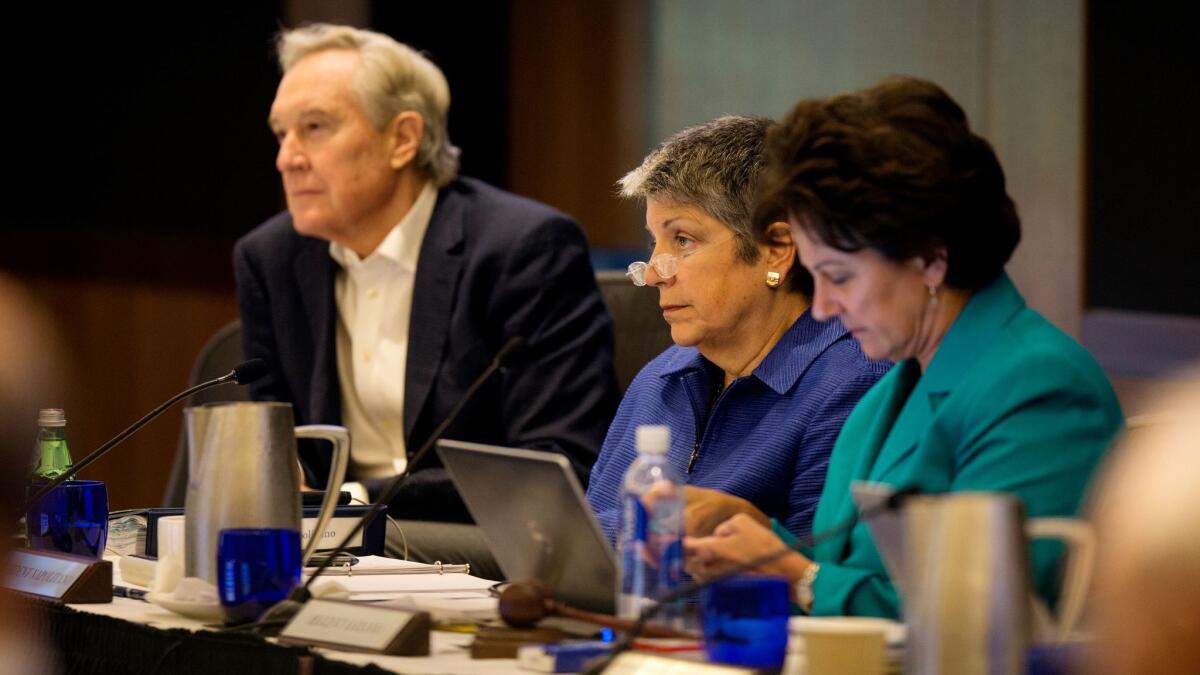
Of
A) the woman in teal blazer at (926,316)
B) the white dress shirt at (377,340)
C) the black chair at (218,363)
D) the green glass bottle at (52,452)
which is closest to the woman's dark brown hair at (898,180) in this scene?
the woman in teal blazer at (926,316)

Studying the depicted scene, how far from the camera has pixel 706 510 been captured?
1866mm

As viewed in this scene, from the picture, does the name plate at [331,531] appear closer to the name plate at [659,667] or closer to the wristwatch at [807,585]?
the wristwatch at [807,585]

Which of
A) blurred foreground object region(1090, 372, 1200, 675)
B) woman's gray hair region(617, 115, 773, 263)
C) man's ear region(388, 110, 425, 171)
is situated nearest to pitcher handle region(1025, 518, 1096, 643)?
blurred foreground object region(1090, 372, 1200, 675)

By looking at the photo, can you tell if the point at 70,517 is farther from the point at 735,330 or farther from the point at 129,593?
the point at 735,330

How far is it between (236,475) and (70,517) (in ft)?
1.45

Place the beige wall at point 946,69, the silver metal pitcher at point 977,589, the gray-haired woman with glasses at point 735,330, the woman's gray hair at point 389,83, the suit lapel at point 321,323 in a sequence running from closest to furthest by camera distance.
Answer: the silver metal pitcher at point 977,589
the gray-haired woman with glasses at point 735,330
the suit lapel at point 321,323
the woman's gray hair at point 389,83
the beige wall at point 946,69

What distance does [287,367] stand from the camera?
360 centimetres

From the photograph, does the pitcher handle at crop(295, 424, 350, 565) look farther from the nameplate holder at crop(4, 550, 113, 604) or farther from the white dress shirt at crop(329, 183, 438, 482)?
the white dress shirt at crop(329, 183, 438, 482)

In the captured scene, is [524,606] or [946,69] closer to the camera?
[524,606]

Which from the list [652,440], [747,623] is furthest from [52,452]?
[747,623]

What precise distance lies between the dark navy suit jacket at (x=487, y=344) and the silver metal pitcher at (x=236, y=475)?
1279 mm

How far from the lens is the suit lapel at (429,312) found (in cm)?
338

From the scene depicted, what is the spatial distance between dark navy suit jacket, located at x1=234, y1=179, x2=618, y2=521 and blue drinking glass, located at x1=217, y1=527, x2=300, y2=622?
1397mm

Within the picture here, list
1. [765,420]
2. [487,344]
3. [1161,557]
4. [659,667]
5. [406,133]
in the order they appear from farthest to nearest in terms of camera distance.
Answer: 1. [406,133]
2. [487,344]
3. [765,420]
4. [659,667]
5. [1161,557]
